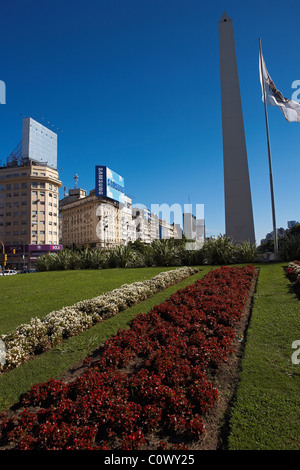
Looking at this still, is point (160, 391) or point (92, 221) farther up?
point (92, 221)

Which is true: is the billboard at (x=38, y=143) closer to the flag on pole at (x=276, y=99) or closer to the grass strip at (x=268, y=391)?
the flag on pole at (x=276, y=99)

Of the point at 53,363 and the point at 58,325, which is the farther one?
the point at 58,325

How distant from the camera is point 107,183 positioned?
71.8 meters

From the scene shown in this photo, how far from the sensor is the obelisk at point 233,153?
72.1 feet

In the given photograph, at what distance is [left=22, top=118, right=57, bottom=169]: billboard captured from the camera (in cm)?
6456

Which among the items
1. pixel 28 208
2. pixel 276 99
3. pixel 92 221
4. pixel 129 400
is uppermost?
pixel 28 208

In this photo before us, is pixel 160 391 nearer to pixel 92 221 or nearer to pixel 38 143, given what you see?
pixel 38 143

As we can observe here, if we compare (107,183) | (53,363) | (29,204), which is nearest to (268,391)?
(53,363)

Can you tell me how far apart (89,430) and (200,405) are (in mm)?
1048

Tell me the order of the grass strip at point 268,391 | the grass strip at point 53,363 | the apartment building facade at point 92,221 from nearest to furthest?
the grass strip at point 268,391, the grass strip at point 53,363, the apartment building facade at point 92,221

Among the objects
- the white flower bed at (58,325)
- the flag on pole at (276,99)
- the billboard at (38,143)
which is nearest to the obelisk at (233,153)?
the flag on pole at (276,99)

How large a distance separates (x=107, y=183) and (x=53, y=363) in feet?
230

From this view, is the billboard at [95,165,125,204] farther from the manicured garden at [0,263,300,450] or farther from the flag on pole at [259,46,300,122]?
the manicured garden at [0,263,300,450]

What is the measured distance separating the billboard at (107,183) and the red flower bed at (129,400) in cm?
6849
